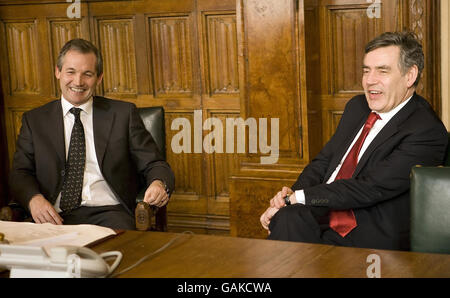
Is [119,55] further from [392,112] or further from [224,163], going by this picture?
[392,112]

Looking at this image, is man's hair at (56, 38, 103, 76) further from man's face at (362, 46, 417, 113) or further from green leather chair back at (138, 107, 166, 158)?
man's face at (362, 46, 417, 113)

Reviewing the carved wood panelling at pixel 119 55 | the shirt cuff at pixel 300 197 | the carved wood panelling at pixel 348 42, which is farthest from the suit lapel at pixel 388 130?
the carved wood panelling at pixel 119 55

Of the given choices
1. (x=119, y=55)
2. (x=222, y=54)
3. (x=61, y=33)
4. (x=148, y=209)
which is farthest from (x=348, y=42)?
(x=61, y=33)

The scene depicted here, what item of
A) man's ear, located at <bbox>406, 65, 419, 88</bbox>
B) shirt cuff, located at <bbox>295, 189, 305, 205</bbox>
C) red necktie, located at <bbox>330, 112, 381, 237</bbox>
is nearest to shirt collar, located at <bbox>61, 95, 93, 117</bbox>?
shirt cuff, located at <bbox>295, 189, 305, 205</bbox>

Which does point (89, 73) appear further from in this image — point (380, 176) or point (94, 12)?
point (94, 12)

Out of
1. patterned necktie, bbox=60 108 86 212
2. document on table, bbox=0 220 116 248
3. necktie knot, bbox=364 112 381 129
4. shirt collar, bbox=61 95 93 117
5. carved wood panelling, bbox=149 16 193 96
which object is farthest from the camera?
carved wood panelling, bbox=149 16 193 96

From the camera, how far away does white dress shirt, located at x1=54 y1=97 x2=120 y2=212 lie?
9.48 feet

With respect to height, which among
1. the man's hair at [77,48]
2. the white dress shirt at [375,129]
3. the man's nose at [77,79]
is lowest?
the white dress shirt at [375,129]

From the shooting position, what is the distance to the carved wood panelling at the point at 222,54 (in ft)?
13.8

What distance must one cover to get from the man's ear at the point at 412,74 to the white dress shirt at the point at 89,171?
4.79ft

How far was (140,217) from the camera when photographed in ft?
8.02

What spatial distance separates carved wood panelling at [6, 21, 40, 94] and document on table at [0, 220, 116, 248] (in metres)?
2.95

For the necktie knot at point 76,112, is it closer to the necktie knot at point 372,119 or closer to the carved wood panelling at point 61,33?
the necktie knot at point 372,119
